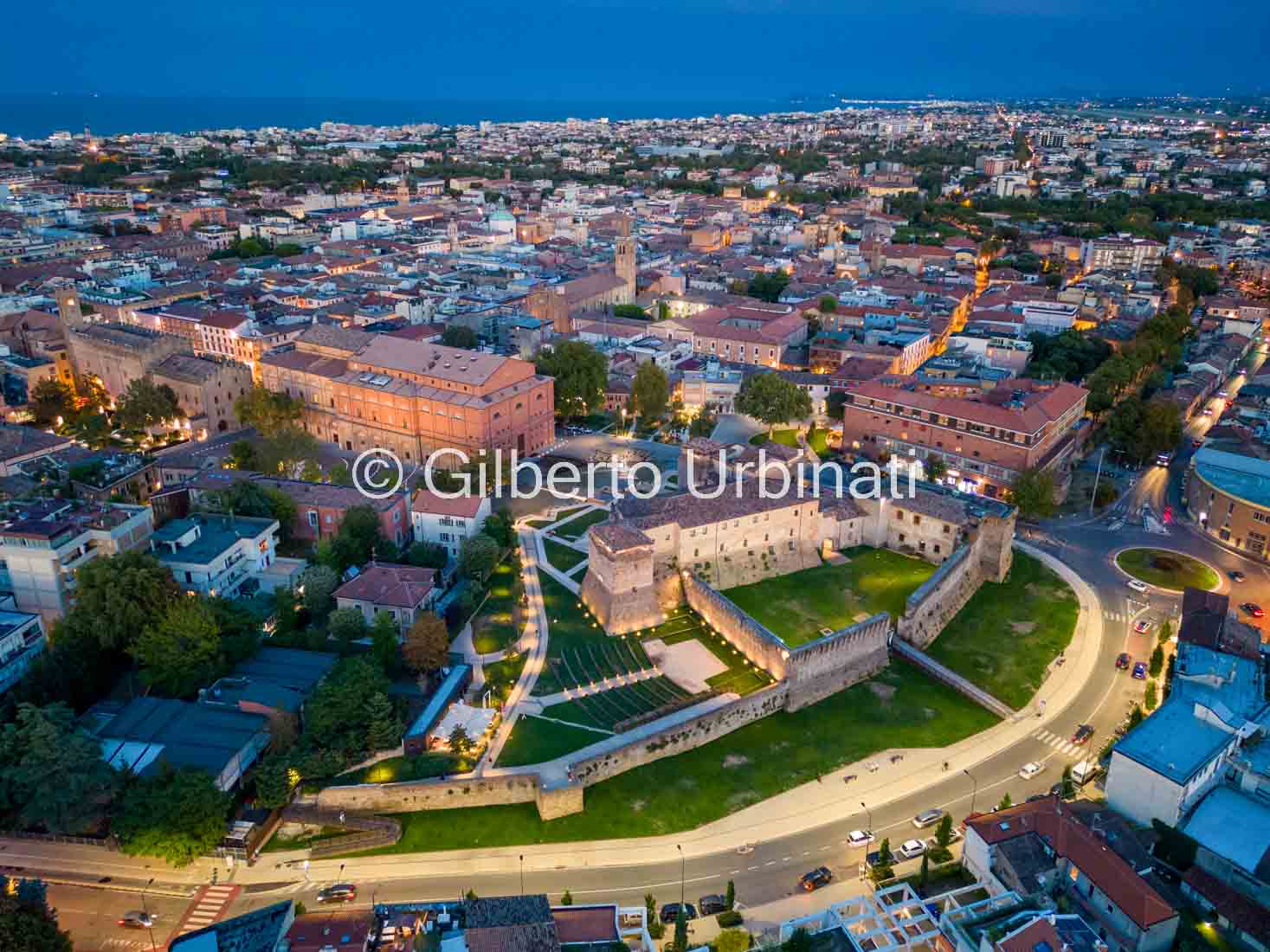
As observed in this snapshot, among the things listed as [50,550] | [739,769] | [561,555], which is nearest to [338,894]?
[739,769]

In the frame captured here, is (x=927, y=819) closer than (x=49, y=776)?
No

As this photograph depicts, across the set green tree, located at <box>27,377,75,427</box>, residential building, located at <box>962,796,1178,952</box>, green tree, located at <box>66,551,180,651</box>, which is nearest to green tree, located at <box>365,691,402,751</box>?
green tree, located at <box>66,551,180,651</box>

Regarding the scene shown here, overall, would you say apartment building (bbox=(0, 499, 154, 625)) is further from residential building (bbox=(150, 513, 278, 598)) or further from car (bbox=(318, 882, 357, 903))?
car (bbox=(318, 882, 357, 903))

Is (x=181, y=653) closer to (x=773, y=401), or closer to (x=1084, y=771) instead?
(x=1084, y=771)

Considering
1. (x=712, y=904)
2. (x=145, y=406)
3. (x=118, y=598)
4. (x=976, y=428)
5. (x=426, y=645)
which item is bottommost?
(x=712, y=904)

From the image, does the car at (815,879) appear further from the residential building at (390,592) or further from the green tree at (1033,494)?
the green tree at (1033,494)

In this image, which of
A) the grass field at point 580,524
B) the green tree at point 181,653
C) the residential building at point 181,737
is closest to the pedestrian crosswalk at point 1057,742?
the grass field at point 580,524
